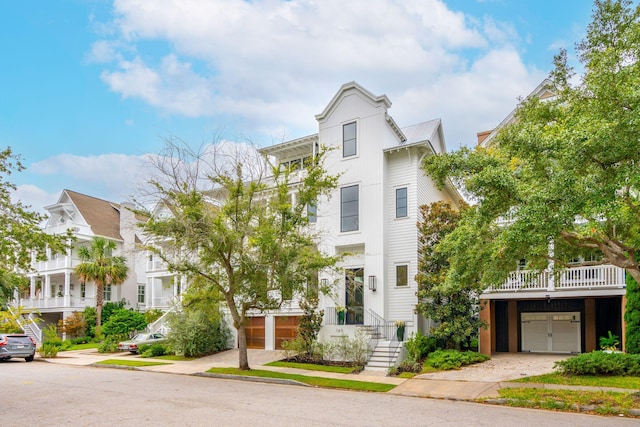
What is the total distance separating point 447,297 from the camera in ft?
64.0

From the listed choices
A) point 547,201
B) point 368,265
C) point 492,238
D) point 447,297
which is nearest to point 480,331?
point 447,297

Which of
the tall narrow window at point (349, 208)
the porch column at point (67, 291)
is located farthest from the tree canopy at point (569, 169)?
the porch column at point (67, 291)

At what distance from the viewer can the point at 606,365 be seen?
1401 centimetres

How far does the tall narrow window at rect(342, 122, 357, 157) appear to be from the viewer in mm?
22688

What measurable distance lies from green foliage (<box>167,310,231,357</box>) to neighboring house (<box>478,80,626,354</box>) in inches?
485

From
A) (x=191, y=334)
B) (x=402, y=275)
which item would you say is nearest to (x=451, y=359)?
(x=402, y=275)

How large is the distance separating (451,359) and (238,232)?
8792mm

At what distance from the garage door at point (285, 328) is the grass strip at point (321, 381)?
589 cm

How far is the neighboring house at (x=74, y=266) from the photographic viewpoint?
120ft

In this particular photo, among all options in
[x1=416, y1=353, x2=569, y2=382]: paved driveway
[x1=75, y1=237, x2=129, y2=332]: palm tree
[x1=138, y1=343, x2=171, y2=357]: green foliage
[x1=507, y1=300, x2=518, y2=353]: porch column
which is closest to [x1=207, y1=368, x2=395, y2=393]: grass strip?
[x1=416, y1=353, x2=569, y2=382]: paved driveway

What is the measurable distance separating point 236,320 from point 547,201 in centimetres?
1162

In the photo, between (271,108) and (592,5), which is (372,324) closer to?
(271,108)

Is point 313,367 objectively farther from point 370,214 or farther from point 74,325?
point 74,325

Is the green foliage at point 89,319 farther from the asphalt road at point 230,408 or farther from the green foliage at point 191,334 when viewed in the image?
the asphalt road at point 230,408
